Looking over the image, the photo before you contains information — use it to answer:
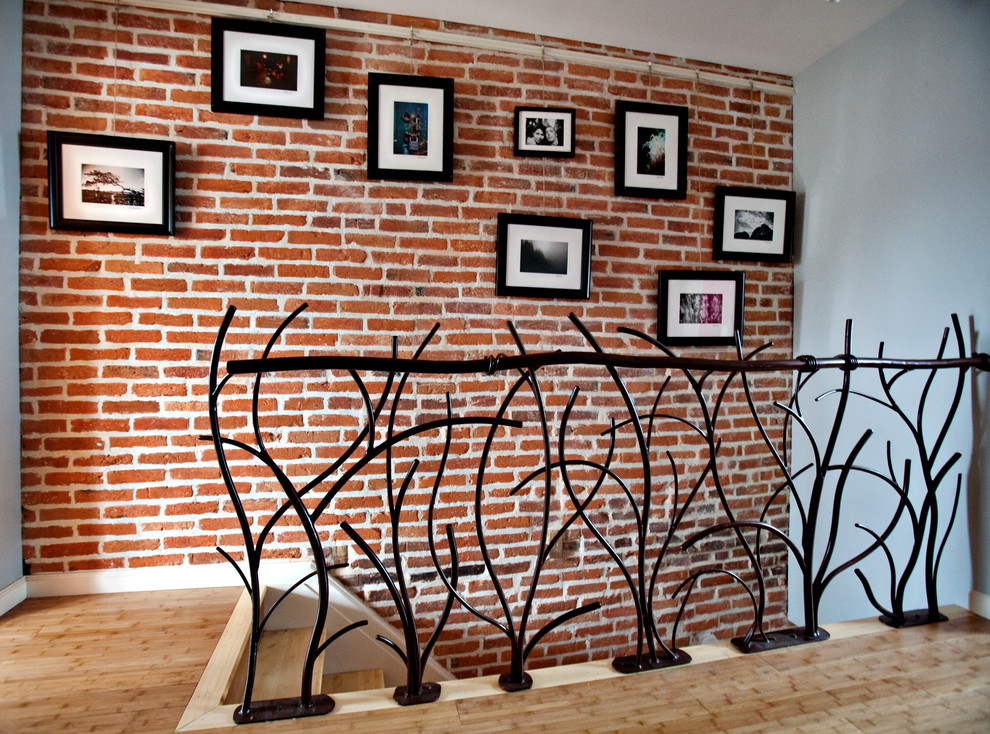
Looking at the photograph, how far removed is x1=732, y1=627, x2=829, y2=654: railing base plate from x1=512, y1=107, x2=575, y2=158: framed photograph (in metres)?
2.12

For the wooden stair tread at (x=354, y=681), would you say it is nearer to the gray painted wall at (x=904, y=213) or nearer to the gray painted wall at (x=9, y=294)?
the gray painted wall at (x=9, y=294)

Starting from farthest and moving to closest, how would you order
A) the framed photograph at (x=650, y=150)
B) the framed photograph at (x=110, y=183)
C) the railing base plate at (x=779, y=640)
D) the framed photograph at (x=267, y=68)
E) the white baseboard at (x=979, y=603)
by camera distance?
the framed photograph at (x=650, y=150) → the framed photograph at (x=267, y=68) → the framed photograph at (x=110, y=183) → the white baseboard at (x=979, y=603) → the railing base plate at (x=779, y=640)

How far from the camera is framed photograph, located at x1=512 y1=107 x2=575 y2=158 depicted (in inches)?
101

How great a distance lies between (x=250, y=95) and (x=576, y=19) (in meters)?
1.47

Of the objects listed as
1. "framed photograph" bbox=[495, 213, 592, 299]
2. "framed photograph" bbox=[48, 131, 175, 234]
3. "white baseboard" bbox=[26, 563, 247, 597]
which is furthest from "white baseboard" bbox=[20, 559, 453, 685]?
"framed photograph" bbox=[495, 213, 592, 299]

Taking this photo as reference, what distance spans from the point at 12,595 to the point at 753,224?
364 centimetres

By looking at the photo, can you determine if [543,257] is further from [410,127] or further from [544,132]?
[410,127]

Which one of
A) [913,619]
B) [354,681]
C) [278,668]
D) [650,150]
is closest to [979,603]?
[913,619]

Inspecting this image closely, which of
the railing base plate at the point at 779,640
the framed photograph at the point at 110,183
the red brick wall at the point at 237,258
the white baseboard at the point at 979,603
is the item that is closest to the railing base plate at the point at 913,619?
→ the white baseboard at the point at 979,603

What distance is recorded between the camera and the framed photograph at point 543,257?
256 centimetres

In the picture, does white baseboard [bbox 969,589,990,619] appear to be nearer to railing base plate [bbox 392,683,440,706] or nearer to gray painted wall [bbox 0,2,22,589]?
railing base plate [bbox 392,683,440,706]

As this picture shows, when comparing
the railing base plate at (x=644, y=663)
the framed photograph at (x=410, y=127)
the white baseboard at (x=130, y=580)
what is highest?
the framed photograph at (x=410, y=127)

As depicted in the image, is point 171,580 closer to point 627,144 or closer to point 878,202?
point 627,144

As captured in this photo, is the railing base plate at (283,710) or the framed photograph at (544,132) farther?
the framed photograph at (544,132)
